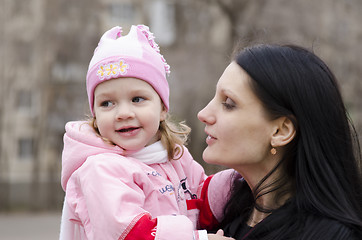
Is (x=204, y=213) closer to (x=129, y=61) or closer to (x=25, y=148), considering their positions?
(x=129, y=61)

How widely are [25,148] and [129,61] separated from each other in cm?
2526

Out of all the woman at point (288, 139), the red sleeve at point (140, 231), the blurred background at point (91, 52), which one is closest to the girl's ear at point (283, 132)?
the woman at point (288, 139)

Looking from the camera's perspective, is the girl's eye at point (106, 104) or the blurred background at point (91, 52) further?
Answer: the blurred background at point (91, 52)

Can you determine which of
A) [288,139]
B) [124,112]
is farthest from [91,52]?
[288,139]

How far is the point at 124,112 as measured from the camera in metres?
2.49

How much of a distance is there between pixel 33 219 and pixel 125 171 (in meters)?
18.1

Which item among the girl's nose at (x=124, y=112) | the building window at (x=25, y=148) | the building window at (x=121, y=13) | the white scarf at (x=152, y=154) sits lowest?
the building window at (x=25, y=148)

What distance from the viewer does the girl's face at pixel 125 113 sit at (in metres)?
2.53

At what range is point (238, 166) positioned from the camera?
243cm

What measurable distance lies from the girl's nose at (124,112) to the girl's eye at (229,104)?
0.40 m

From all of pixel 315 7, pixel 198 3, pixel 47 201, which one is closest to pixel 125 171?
pixel 315 7

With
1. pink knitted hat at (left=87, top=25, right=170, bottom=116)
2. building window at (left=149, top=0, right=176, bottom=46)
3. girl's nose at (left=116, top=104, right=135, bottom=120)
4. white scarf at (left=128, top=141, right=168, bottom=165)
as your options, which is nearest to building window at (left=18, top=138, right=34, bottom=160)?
building window at (left=149, top=0, right=176, bottom=46)

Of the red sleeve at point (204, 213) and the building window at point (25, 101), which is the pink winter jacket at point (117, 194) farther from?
the building window at point (25, 101)

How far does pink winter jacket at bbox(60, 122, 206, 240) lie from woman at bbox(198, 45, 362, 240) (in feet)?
0.92
